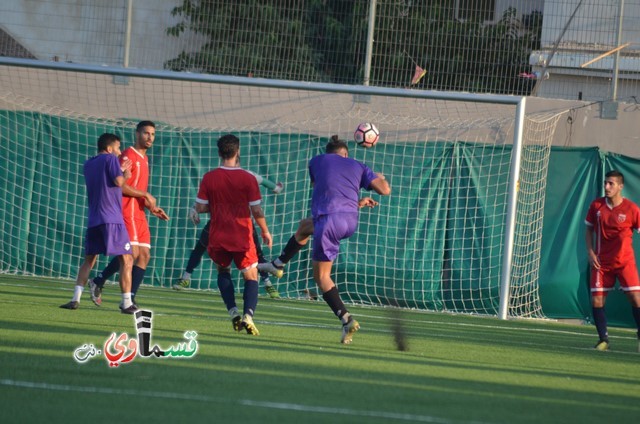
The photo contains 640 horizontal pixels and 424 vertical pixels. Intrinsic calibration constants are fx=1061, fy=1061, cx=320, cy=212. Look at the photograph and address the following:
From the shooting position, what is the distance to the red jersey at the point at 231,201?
9.82 m

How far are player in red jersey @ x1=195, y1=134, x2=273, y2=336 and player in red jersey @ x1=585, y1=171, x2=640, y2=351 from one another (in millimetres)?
Result: 4022

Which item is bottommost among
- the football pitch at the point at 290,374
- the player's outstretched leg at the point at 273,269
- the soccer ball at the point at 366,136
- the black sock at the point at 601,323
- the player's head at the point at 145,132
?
the football pitch at the point at 290,374

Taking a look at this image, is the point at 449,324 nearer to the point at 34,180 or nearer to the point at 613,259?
the point at 613,259

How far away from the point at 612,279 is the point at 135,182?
5.41 meters

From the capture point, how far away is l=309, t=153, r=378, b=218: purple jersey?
987cm

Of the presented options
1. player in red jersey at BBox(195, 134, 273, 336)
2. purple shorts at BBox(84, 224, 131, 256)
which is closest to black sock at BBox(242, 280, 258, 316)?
player in red jersey at BBox(195, 134, 273, 336)

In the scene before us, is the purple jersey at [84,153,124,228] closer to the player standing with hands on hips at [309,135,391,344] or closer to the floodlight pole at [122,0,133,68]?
the player standing with hands on hips at [309,135,391,344]

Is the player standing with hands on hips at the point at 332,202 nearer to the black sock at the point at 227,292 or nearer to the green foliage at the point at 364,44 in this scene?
the black sock at the point at 227,292

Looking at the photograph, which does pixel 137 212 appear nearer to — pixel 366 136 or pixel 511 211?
pixel 366 136

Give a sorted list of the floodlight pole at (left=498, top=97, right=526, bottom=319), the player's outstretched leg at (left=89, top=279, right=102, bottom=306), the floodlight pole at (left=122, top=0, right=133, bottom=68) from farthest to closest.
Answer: the floodlight pole at (left=122, top=0, right=133, bottom=68)
the floodlight pole at (left=498, top=97, right=526, bottom=319)
the player's outstretched leg at (left=89, top=279, right=102, bottom=306)

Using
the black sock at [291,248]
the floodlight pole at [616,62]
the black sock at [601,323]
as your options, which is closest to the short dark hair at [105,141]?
the black sock at [291,248]

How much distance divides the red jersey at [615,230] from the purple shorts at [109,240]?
202 inches

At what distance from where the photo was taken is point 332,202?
9859mm

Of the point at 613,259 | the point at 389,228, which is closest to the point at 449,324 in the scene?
the point at 613,259
